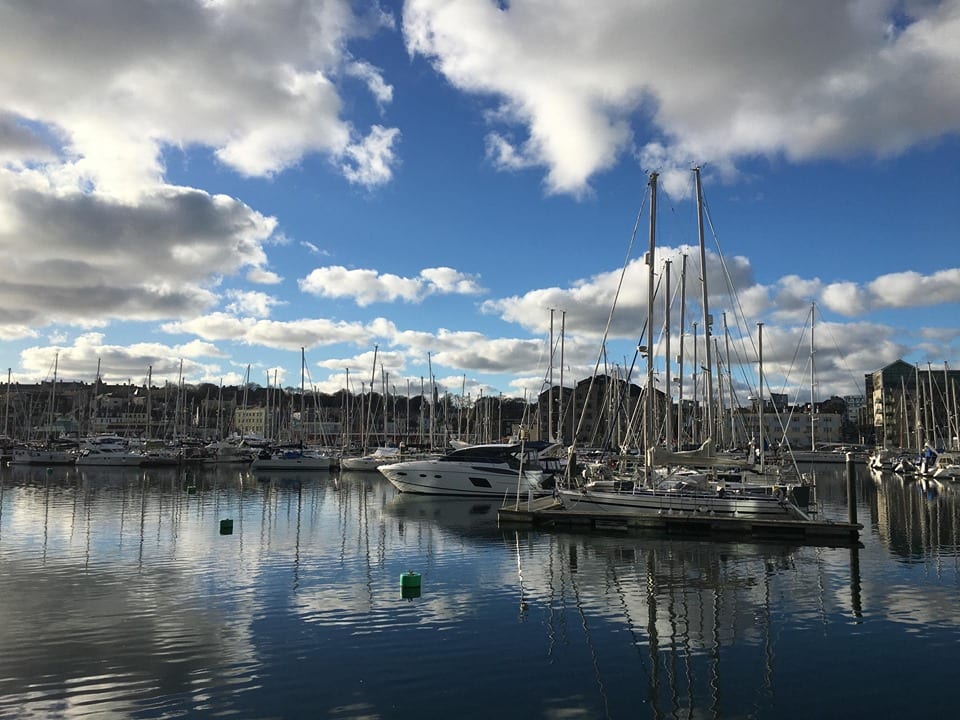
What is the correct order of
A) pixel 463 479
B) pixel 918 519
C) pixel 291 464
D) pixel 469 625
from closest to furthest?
pixel 469 625, pixel 918 519, pixel 463 479, pixel 291 464

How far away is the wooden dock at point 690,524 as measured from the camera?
98.6 ft

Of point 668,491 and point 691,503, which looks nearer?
point 691,503

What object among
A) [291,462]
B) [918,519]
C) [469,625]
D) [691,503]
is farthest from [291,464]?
[469,625]

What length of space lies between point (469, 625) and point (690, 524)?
17.4 metres

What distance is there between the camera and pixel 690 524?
3167 centimetres

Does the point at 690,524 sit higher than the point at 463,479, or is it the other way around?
the point at 463,479

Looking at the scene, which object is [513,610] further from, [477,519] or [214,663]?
[477,519]

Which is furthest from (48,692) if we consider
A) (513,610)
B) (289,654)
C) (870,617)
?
(870,617)

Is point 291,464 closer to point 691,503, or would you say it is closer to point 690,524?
point 691,503

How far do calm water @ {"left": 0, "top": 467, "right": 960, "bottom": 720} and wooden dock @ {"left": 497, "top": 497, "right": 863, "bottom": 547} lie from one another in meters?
1.37

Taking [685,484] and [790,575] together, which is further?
[685,484]

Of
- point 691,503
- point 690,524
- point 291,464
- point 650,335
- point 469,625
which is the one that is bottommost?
point 469,625

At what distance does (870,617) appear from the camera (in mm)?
18188

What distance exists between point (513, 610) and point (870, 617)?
902 centimetres
